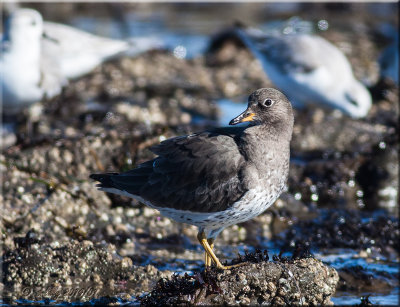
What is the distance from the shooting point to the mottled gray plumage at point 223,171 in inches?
202

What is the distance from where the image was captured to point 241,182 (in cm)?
511

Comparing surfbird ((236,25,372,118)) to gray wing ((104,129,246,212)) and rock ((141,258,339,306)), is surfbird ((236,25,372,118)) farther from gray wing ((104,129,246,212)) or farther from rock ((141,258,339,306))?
rock ((141,258,339,306))

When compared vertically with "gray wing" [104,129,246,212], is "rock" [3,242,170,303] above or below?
below

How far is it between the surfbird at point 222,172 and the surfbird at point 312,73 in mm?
4802

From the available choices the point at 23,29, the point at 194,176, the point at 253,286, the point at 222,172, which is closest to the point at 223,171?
the point at 222,172

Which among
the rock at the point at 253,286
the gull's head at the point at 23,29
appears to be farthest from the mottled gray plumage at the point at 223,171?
the gull's head at the point at 23,29

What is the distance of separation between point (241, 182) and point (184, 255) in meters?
1.53

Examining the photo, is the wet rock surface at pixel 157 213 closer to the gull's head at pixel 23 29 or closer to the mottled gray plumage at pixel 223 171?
the mottled gray plumage at pixel 223 171

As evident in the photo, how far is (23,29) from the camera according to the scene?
29.8ft

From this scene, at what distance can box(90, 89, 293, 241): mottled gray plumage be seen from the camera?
514cm

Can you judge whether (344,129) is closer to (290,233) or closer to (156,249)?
(290,233)

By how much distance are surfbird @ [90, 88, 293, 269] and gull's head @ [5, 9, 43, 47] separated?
4.31 meters

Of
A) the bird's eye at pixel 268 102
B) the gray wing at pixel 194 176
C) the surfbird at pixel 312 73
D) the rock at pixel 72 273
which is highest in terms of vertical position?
the surfbird at pixel 312 73

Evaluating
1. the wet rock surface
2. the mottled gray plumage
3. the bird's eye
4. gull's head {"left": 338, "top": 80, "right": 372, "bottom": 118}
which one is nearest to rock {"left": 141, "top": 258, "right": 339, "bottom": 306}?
the wet rock surface
